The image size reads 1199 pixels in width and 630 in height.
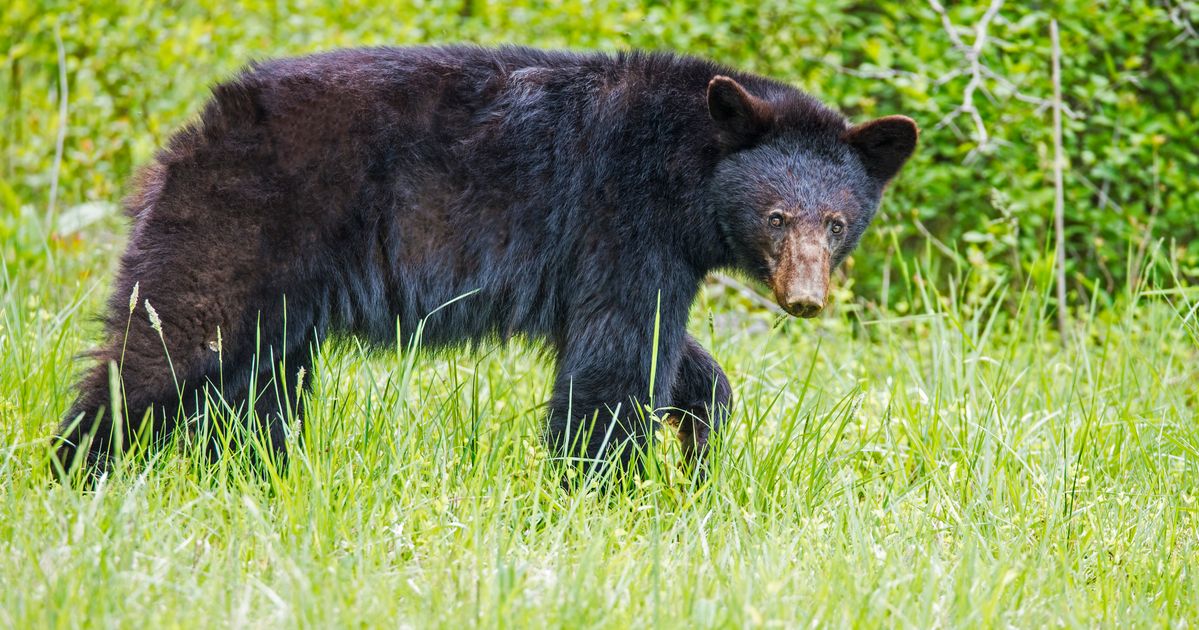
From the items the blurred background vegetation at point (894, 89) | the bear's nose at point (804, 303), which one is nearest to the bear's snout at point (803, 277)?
the bear's nose at point (804, 303)

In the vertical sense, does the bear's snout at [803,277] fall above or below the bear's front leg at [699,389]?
above

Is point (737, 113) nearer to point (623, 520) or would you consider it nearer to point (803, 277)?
point (803, 277)

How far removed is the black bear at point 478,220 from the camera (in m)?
3.41

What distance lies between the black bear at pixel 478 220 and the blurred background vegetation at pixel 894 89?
5.97ft

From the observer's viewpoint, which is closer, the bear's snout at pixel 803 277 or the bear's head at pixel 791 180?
the bear's snout at pixel 803 277

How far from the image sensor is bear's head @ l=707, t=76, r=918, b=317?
3822mm

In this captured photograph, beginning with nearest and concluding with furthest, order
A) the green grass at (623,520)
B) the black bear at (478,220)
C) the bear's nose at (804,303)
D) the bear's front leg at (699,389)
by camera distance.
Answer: the green grass at (623,520)
the black bear at (478,220)
the bear's nose at (804,303)
the bear's front leg at (699,389)

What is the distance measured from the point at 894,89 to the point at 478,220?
3688mm

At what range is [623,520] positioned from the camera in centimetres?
338

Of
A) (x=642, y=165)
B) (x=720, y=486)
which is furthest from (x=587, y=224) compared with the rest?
(x=720, y=486)

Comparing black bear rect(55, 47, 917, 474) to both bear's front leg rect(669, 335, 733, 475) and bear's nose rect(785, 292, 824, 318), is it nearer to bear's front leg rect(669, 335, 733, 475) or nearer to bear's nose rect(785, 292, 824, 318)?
bear's nose rect(785, 292, 824, 318)

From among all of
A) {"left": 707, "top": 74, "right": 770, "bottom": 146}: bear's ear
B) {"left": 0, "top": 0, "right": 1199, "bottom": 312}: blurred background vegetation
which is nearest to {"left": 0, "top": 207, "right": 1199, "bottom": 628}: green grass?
{"left": 707, "top": 74, "right": 770, "bottom": 146}: bear's ear

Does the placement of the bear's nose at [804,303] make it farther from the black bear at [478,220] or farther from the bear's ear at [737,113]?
the bear's ear at [737,113]

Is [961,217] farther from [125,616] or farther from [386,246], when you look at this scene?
[125,616]
